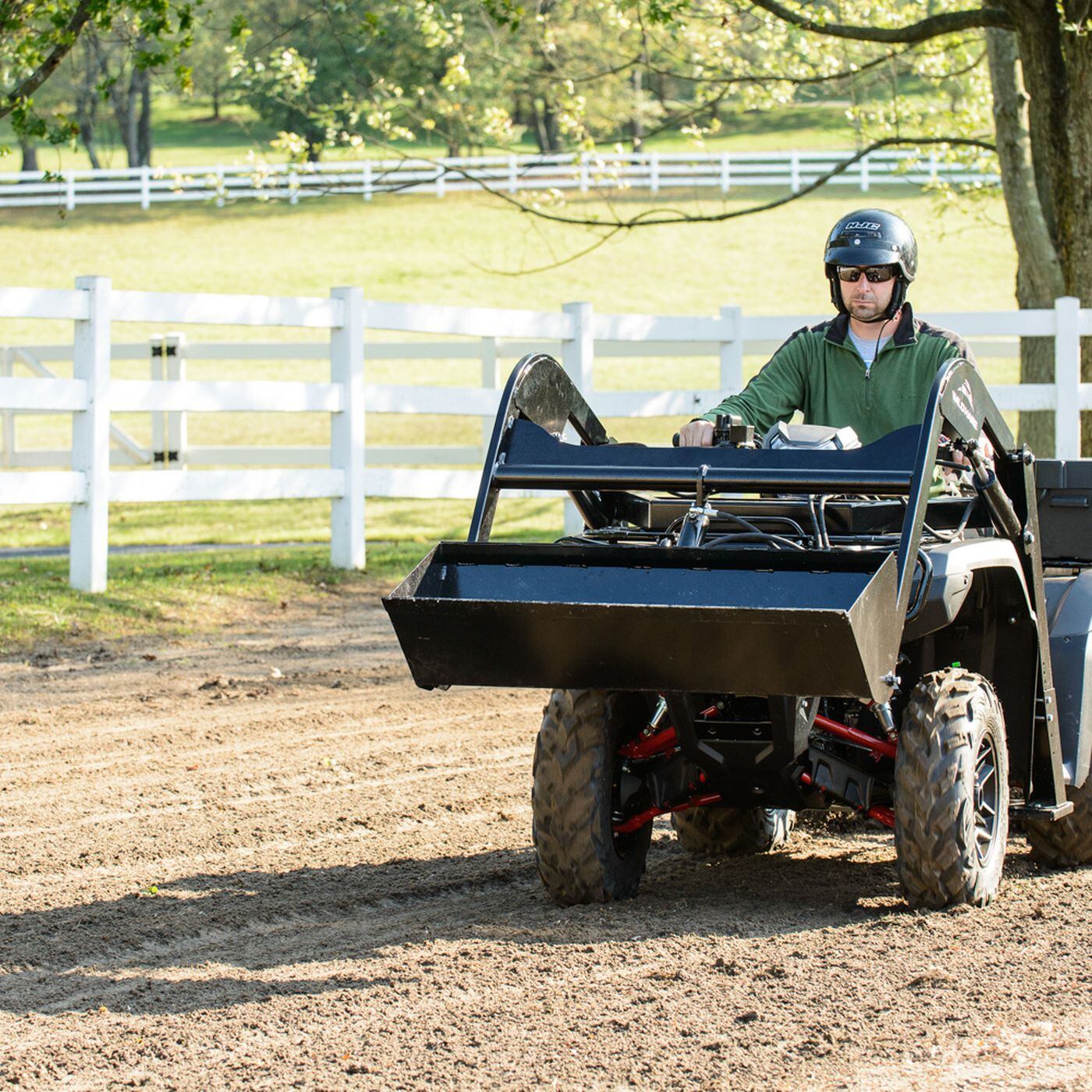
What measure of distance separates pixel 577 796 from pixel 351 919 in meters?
0.76

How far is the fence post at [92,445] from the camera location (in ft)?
33.2

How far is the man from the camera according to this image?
5.27m

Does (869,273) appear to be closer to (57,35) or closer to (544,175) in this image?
(57,35)

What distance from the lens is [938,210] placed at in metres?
19.9

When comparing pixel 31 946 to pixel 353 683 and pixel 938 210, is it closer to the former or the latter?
pixel 353 683

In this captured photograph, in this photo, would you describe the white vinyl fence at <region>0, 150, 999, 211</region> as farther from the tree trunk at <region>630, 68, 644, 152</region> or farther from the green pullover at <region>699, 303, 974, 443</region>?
the green pullover at <region>699, 303, 974, 443</region>

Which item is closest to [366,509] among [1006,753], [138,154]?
[1006,753]

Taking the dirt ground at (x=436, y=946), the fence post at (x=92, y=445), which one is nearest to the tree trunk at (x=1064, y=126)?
the fence post at (x=92, y=445)

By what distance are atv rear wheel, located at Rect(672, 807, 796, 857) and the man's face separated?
1.61 metres

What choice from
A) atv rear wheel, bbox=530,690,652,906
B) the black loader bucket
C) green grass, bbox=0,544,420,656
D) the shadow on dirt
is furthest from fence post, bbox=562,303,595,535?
the black loader bucket

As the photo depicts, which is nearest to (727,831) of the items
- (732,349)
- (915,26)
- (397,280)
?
(915,26)

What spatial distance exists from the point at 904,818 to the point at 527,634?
112 cm

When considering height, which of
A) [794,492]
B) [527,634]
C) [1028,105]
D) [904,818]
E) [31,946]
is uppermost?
[1028,105]

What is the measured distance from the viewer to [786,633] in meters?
3.92
